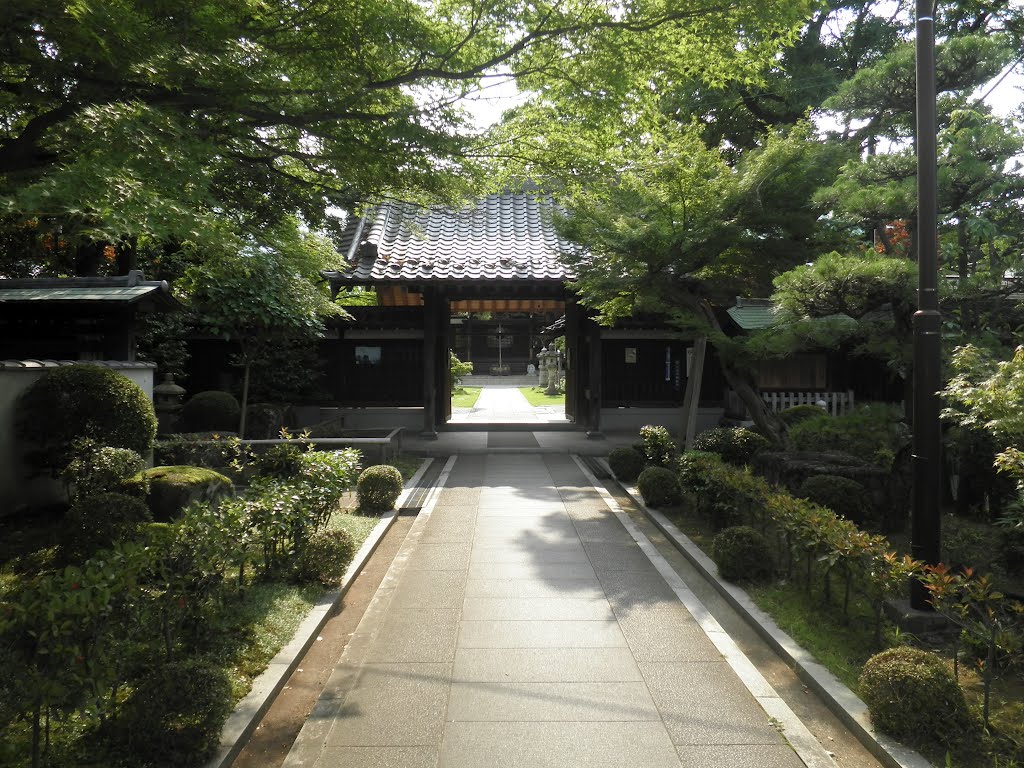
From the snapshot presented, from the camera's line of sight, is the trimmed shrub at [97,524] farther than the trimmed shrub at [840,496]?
No

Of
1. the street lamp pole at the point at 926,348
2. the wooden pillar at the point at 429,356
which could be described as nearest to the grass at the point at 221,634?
the street lamp pole at the point at 926,348

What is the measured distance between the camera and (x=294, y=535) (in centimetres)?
680

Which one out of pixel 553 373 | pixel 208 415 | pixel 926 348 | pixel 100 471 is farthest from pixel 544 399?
pixel 926 348

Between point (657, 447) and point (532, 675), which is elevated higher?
point (657, 447)

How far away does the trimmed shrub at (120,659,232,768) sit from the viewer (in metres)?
3.68

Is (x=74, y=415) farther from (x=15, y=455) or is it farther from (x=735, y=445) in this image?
(x=735, y=445)

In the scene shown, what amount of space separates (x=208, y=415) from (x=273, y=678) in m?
11.7

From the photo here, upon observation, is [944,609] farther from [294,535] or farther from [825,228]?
[825,228]

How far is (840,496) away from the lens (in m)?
8.38

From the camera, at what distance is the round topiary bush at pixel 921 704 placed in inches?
155

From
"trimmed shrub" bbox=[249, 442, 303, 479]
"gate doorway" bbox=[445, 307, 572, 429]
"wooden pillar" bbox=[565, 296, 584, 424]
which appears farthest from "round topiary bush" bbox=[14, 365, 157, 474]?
"wooden pillar" bbox=[565, 296, 584, 424]

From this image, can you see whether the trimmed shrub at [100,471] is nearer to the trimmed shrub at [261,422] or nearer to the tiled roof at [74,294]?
the tiled roof at [74,294]

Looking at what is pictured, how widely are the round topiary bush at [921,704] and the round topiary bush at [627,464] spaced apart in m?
8.16

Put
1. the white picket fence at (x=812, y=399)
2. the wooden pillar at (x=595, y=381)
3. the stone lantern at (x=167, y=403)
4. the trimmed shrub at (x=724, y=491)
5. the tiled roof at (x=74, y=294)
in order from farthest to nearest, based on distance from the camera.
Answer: the wooden pillar at (x=595, y=381) < the white picket fence at (x=812, y=399) < the stone lantern at (x=167, y=403) < the tiled roof at (x=74, y=294) < the trimmed shrub at (x=724, y=491)
